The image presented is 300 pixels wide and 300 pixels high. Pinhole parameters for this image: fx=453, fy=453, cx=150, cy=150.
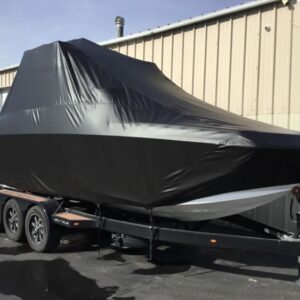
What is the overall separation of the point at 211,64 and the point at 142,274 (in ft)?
16.2

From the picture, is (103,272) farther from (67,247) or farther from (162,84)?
(162,84)

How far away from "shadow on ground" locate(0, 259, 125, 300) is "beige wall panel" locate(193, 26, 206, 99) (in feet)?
15.5

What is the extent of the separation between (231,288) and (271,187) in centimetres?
144

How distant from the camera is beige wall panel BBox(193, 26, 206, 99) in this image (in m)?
9.46

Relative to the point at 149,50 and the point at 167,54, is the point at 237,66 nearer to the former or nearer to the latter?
the point at 167,54

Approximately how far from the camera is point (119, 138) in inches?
217

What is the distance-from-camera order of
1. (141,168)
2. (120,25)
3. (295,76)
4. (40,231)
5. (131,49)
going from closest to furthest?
1. (141,168)
2. (40,231)
3. (295,76)
4. (131,49)
5. (120,25)

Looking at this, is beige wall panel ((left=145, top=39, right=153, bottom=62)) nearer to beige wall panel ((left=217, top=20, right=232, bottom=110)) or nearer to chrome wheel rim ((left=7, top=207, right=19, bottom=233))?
beige wall panel ((left=217, top=20, right=232, bottom=110))

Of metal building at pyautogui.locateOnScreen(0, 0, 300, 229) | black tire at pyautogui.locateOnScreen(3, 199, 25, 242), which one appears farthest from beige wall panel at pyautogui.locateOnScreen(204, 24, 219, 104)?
black tire at pyautogui.locateOnScreen(3, 199, 25, 242)

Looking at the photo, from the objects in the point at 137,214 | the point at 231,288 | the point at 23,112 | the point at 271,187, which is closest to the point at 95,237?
the point at 137,214

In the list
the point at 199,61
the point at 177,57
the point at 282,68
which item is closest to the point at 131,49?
the point at 177,57

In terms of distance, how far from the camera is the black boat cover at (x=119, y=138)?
4.82 m

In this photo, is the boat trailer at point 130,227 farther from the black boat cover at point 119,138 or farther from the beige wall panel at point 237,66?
the beige wall panel at point 237,66

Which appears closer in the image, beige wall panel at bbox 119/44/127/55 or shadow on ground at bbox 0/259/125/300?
shadow on ground at bbox 0/259/125/300
